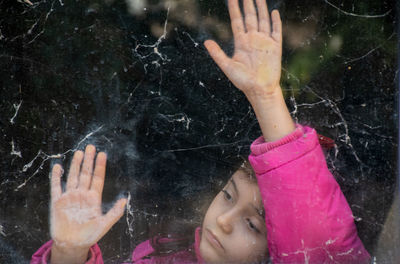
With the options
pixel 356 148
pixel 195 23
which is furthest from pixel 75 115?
pixel 356 148

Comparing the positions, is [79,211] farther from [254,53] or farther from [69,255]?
[254,53]

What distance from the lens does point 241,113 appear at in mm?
1036

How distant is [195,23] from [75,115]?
1.09 feet

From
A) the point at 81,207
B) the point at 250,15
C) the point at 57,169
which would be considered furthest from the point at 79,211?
the point at 250,15

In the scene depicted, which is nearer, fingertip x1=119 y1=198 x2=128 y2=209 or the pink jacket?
the pink jacket

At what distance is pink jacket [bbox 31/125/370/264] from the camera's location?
2.98 ft

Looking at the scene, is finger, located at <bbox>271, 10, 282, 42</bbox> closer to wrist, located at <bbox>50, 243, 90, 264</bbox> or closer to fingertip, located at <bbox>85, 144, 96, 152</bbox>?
fingertip, located at <bbox>85, 144, 96, 152</bbox>

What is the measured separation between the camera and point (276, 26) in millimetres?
997

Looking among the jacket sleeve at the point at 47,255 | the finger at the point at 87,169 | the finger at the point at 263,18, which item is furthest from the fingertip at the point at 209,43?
the jacket sleeve at the point at 47,255

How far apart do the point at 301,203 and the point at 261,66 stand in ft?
0.94

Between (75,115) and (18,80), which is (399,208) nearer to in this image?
(75,115)

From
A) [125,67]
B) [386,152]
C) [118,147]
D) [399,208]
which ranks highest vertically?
[125,67]

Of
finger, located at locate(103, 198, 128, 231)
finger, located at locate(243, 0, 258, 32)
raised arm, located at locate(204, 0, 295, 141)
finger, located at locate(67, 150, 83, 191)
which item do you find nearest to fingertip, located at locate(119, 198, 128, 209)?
finger, located at locate(103, 198, 128, 231)

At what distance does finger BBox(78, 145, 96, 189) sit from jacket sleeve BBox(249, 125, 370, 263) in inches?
13.9
